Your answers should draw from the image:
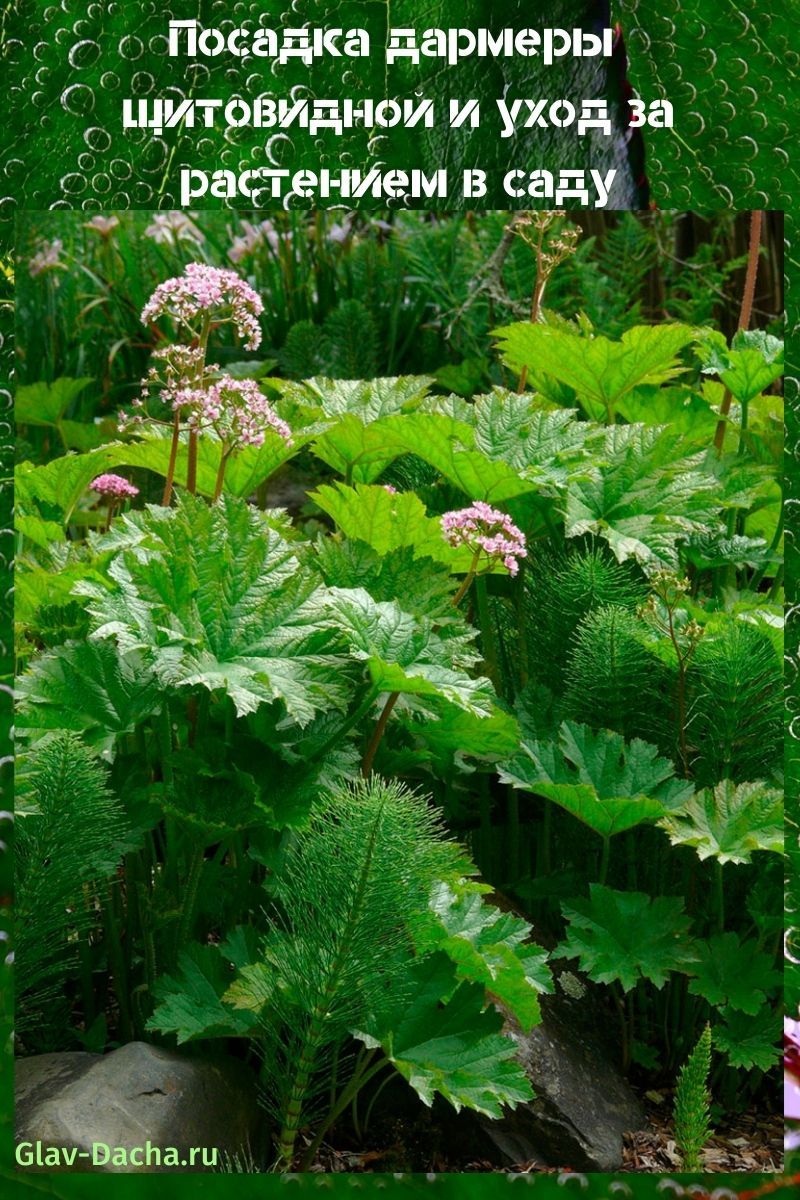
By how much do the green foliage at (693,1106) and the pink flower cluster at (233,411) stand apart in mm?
1021

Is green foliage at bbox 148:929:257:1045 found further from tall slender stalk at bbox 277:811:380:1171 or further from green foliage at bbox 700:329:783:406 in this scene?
green foliage at bbox 700:329:783:406

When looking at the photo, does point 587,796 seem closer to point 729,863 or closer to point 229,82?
point 729,863

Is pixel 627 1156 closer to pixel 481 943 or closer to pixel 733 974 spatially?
pixel 733 974

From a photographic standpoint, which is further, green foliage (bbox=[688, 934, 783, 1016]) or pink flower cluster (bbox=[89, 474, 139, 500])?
pink flower cluster (bbox=[89, 474, 139, 500])

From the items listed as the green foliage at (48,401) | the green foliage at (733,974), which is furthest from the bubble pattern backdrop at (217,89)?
the green foliage at (48,401)

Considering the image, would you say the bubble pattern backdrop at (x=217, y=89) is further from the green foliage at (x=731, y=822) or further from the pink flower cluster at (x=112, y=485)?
the green foliage at (x=731, y=822)

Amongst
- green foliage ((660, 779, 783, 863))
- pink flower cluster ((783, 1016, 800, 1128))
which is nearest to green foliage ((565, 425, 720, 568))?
green foliage ((660, 779, 783, 863))

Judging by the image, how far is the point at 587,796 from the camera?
1.71 m

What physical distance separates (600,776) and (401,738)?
0.30 m

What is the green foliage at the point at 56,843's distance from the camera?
1.57m

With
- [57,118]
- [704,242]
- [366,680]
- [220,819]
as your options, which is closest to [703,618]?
[366,680]

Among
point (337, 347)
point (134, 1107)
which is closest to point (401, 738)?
point (134, 1107)

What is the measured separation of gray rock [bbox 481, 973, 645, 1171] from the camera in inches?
64.6

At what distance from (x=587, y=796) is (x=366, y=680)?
36 cm
